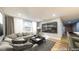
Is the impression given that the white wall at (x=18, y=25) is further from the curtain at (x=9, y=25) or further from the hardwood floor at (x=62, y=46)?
the hardwood floor at (x=62, y=46)

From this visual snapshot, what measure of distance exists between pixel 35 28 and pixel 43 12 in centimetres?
36

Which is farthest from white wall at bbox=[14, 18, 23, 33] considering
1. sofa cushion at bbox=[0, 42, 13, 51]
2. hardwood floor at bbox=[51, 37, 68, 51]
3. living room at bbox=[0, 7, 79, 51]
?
hardwood floor at bbox=[51, 37, 68, 51]

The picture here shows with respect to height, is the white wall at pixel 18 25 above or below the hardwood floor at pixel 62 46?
above

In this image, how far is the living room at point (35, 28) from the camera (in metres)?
1.65

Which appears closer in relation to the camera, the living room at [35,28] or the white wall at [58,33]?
the living room at [35,28]

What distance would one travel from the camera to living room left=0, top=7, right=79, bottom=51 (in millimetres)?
1651

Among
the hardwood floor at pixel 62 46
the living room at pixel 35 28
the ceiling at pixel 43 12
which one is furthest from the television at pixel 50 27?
the hardwood floor at pixel 62 46

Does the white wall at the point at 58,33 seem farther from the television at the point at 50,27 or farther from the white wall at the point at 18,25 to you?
the white wall at the point at 18,25

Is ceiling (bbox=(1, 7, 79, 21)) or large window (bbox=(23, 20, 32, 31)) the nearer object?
ceiling (bbox=(1, 7, 79, 21))

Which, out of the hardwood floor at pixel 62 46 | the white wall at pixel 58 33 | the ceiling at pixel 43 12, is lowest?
the hardwood floor at pixel 62 46

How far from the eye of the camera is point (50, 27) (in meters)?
1.80

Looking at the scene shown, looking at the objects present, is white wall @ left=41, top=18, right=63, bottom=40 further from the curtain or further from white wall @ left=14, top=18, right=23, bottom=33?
the curtain
